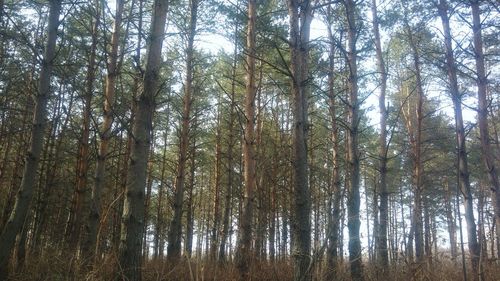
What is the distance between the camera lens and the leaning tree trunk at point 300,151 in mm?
3623

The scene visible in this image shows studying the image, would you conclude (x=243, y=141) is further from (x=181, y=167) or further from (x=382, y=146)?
(x=382, y=146)

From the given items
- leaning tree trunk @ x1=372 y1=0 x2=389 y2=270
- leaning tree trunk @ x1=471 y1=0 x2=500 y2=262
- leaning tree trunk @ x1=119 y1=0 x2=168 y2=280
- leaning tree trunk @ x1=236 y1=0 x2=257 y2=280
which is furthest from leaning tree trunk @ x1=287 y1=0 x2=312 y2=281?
leaning tree trunk @ x1=471 y1=0 x2=500 y2=262

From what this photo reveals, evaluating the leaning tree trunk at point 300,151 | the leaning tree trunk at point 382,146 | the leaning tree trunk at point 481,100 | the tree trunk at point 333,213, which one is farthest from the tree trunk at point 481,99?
the leaning tree trunk at point 300,151

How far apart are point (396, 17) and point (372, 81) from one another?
353cm

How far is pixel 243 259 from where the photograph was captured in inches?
284

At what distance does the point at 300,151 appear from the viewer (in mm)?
3887

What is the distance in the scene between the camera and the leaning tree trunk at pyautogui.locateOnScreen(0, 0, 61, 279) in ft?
15.4

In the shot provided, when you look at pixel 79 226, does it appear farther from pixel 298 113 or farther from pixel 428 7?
pixel 428 7

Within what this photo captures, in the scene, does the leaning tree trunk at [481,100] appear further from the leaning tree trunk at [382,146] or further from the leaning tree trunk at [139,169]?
the leaning tree trunk at [139,169]

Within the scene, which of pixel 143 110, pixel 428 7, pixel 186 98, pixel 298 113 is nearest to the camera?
pixel 143 110

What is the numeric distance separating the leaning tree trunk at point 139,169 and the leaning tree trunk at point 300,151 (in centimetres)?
142

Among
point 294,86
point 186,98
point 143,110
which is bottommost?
point 143,110

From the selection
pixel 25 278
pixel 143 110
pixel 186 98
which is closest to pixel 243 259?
pixel 25 278

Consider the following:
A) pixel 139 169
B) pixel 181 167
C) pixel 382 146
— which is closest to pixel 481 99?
pixel 382 146
